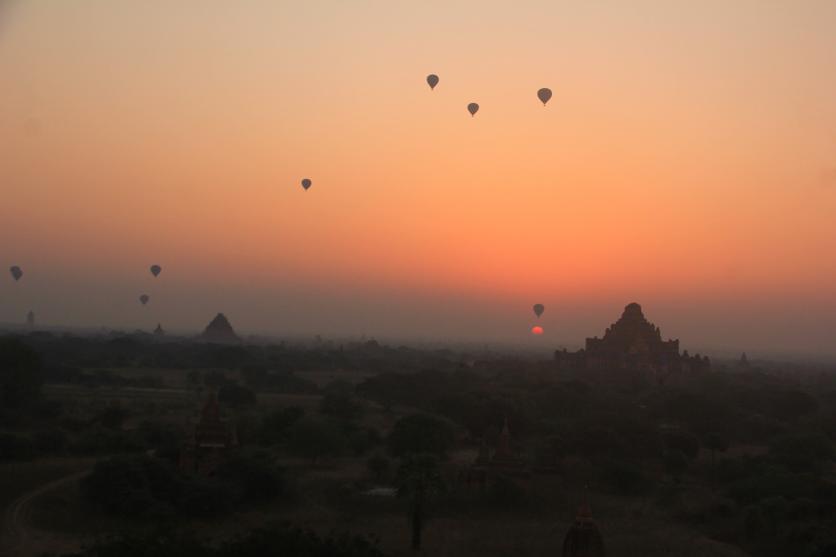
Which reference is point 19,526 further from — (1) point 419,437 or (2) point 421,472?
(1) point 419,437

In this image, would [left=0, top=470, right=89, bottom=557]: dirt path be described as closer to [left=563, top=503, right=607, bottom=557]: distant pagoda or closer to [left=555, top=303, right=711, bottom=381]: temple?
[left=563, top=503, right=607, bottom=557]: distant pagoda

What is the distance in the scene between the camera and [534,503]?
1409 inches

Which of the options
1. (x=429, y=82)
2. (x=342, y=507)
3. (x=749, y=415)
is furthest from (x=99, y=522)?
(x=749, y=415)

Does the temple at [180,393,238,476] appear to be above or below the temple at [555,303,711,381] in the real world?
below

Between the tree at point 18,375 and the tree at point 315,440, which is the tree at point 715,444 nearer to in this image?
the tree at point 315,440

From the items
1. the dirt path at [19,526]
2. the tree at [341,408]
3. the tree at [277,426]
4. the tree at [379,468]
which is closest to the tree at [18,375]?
the tree at [277,426]

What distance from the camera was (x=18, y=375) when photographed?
59.7m

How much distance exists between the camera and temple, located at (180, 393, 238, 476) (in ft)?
119

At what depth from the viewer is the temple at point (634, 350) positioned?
99506 millimetres

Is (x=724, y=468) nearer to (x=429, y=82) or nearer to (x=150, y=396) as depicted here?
(x=429, y=82)

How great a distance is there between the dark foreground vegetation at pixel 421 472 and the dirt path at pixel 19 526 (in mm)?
536

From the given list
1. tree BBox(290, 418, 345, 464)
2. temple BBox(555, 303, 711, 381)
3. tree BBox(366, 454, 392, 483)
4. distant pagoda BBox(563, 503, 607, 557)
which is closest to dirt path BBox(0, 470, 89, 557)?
tree BBox(290, 418, 345, 464)

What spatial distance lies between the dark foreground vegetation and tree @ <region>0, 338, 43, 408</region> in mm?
147

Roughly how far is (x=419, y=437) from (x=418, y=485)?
52.3 feet
